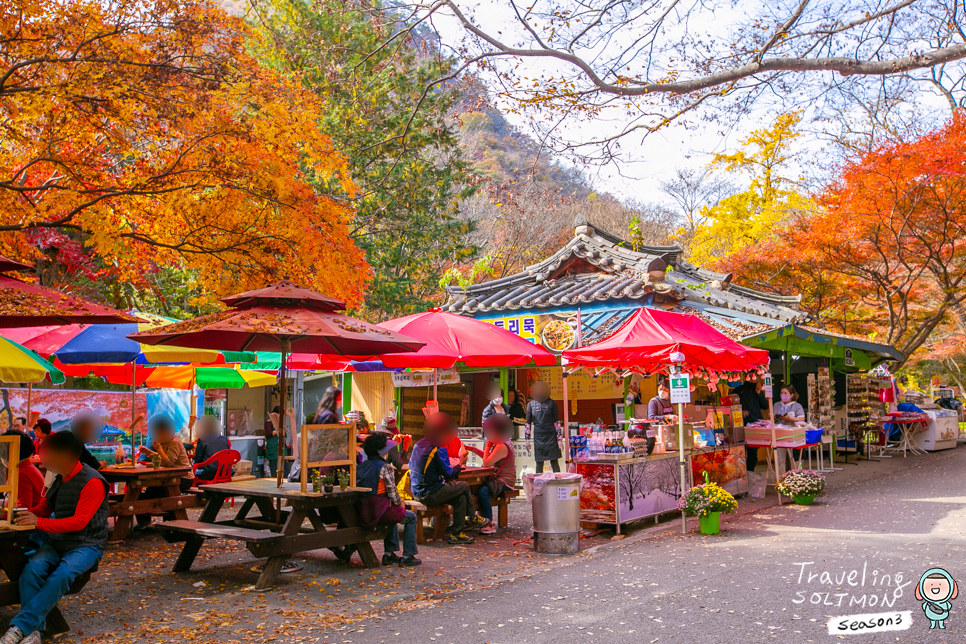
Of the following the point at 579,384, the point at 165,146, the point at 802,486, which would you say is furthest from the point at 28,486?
the point at 579,384

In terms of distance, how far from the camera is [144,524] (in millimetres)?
9867

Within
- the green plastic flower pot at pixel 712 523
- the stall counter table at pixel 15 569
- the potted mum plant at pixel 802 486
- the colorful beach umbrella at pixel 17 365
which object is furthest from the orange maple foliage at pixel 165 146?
the potted mum plant at pixel 802 486

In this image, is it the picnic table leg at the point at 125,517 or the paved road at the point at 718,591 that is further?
the picnic table leg at the point at 125,517

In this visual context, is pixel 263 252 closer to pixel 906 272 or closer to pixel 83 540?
pixel 83 540

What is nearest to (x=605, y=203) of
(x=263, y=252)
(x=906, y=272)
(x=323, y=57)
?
(x=906, y=272)

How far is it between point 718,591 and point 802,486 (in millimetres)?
5588

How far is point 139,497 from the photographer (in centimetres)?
951

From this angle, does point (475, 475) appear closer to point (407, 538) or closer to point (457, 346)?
point (457, 346)

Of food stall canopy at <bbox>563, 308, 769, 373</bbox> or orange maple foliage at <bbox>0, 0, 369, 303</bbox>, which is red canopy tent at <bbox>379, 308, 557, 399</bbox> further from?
orange maple foliage at <bbox>0, 0, 369, 303</bbox>

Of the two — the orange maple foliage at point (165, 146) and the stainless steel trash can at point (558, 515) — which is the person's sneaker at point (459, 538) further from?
the orange maple foliage at point (165, 146)

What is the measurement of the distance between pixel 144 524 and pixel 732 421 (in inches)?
348

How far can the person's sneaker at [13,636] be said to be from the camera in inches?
193

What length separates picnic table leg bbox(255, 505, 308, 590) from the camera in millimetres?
6730

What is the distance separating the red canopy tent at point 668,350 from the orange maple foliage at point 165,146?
380 centimetres
